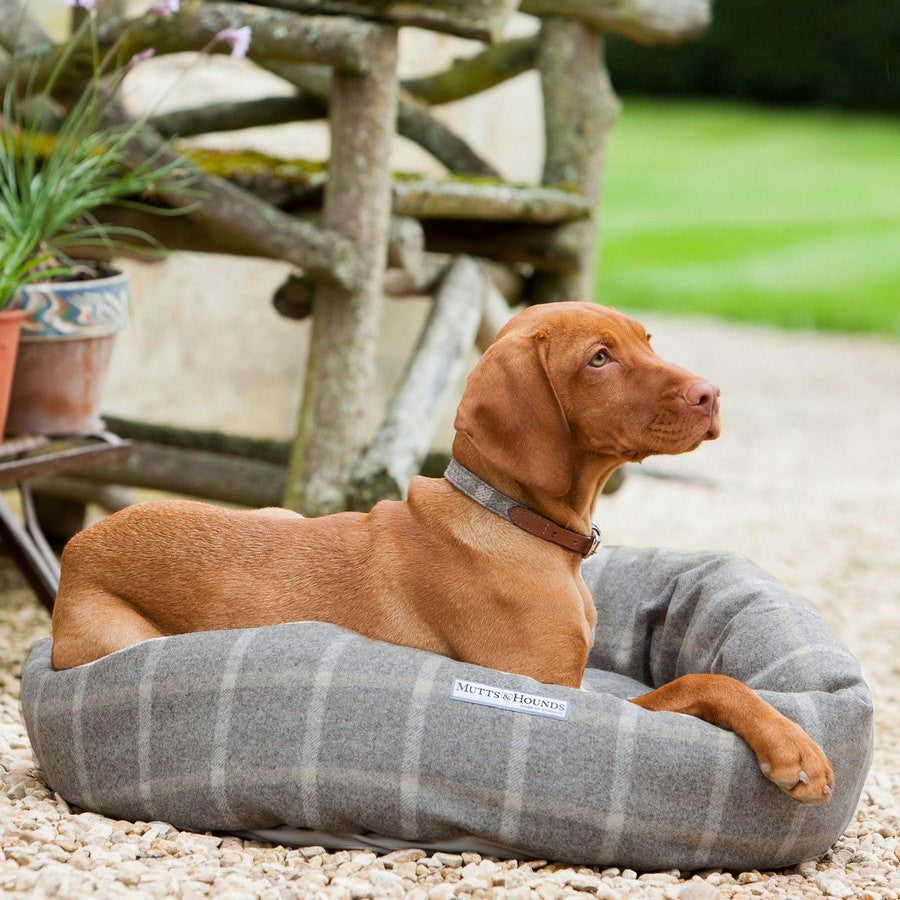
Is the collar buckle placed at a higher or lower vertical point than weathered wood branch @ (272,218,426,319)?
lower

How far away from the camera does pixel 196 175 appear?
13.5 ft

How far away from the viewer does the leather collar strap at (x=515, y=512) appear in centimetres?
278

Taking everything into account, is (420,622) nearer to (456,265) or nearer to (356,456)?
(356,456)

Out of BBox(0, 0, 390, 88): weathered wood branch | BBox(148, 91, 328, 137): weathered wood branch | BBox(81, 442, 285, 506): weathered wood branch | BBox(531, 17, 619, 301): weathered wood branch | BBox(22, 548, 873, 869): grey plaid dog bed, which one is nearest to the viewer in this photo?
BBox(22, 548, 873, 869): grey plaid dog bed

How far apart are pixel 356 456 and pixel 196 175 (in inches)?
37.2

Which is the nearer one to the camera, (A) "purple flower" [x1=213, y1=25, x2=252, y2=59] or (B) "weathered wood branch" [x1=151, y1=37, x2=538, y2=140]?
(A) "purple flower" [x1=213, y1=25, x2=252, y2=59]

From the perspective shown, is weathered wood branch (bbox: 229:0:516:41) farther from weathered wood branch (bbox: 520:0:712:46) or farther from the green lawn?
the green lawn

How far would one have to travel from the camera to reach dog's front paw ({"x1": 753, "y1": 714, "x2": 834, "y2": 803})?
2529 mm

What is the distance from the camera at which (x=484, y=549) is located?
9.06ft

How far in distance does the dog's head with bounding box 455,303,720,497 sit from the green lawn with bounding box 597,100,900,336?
10.7 metres

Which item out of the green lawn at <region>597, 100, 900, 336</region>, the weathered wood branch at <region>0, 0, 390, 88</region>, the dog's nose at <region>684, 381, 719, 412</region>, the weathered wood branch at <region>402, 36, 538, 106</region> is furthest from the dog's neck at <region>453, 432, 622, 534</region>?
the green lawn at <region>597, 100, 900, 336</region>

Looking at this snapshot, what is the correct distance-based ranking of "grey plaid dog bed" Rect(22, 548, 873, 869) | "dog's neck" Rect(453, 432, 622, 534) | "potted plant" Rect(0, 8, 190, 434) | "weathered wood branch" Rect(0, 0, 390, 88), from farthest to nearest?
"weathered wood branch" Rect(0, 0, 390, 88), "potted plant" Rect(0, 8, 190, 434), "dog's neck" Rect(453, 432, 622, 534), "grey plaid dog bed" Rect(22, 548, 873, 869)

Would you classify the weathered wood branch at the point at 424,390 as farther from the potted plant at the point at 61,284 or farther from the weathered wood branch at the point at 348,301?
the potted plant at the point at 61,284

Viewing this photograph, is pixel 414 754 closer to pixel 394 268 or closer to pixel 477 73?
pixel 394 268
